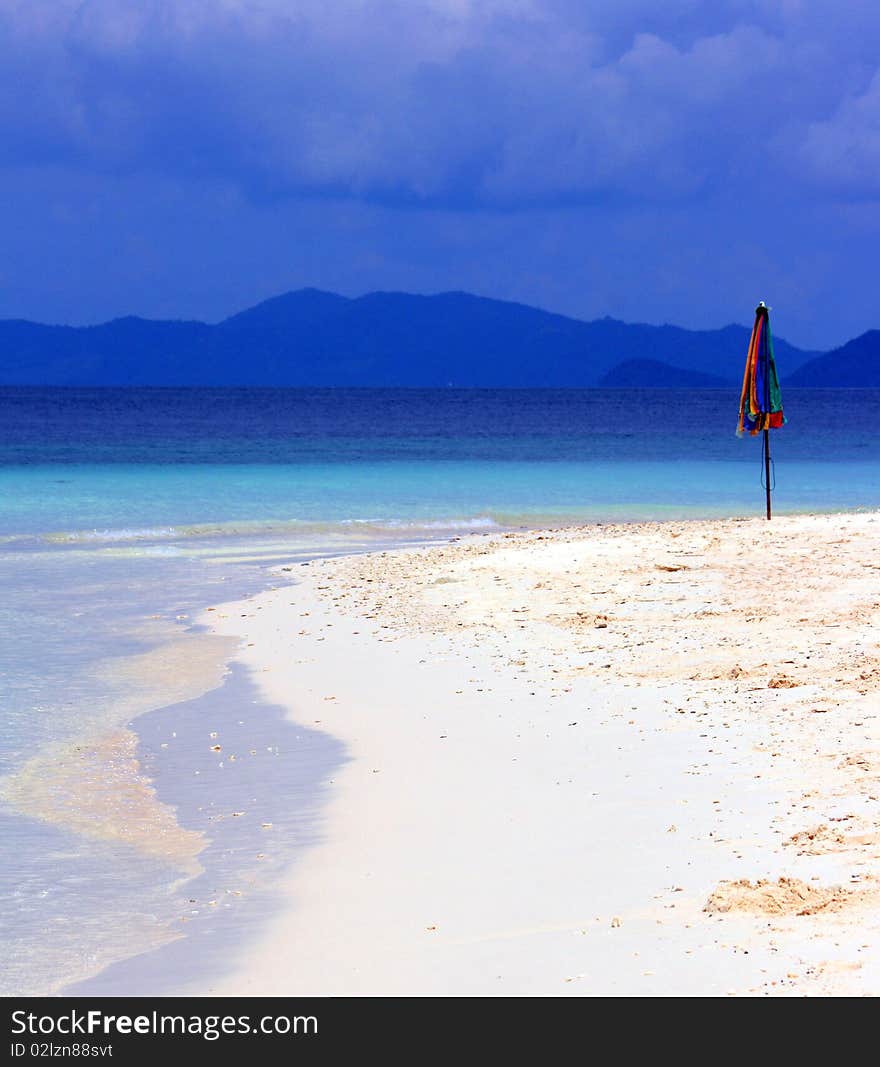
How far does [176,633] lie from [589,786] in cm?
803

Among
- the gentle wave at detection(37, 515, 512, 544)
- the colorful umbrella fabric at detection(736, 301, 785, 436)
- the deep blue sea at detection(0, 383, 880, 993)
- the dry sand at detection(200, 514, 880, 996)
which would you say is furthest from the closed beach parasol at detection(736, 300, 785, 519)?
the gentle wave at detection(37, 515, 512, 544)

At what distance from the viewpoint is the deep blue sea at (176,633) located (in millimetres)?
6992

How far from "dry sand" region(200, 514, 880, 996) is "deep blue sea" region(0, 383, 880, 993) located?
0.54 metres

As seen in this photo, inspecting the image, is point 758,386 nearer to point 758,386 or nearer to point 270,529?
point 758,386

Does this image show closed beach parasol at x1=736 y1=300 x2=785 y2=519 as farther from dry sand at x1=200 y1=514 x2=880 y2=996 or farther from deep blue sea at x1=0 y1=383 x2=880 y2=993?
deep blue sea at x1=0 y1=383 x2=880 y2=993

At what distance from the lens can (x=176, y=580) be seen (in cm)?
2027

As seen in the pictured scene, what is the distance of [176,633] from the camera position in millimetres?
15477

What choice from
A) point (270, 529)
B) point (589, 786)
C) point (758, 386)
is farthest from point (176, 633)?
point (270, 529)

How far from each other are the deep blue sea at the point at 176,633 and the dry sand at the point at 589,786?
1.77ft

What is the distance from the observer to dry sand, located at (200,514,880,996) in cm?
580

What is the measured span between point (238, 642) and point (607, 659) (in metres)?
4.55

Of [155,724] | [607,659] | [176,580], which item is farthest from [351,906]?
[176,580]

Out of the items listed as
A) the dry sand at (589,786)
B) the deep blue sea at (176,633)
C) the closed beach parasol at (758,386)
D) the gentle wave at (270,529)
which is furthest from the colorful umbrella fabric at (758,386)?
the gentle wave at (270,529)
